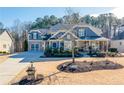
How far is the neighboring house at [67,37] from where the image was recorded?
7141mm

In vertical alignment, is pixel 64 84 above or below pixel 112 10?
below

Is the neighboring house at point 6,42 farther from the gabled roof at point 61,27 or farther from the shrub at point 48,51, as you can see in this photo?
the gabled roof at point 61,27

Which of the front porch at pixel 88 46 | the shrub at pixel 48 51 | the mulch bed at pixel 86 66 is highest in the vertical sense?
the front porch at pixel 88 46

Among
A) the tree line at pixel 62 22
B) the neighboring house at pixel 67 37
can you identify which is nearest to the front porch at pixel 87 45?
the neighboring house at pixel 67 37

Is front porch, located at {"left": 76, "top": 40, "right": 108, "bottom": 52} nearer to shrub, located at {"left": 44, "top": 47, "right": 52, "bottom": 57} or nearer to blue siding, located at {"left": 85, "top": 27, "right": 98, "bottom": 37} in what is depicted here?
blue siding, located at {"left": 85, "top": 27, "right": 98, "bottom": 37}

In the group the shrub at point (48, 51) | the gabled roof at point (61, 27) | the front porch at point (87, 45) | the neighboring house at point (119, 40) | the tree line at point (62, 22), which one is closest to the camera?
the tree line at point (62, 22)

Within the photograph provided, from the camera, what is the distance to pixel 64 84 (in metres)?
6.32

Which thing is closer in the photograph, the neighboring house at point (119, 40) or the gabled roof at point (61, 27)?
the neighboring house at point (119, 40)

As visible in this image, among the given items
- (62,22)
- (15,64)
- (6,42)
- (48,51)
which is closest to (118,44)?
(62,22)

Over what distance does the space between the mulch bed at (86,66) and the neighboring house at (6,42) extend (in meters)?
1.51

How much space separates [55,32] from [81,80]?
5.79ft

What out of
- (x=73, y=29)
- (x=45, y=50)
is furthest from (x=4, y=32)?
(x=73, y=29)

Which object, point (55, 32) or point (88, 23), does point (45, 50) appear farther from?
point (88, 23)
